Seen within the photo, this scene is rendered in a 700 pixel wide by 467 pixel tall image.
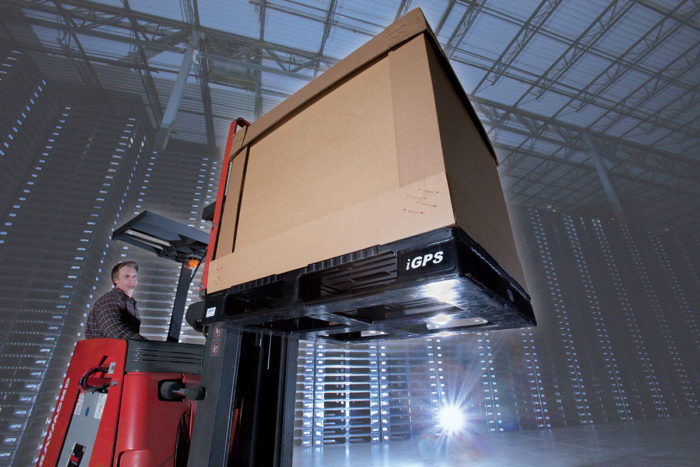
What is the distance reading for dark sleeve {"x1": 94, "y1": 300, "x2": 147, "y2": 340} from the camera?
1897mm

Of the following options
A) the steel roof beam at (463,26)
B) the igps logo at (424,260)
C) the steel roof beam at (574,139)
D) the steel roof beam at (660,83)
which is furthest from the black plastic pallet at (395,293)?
the steel roof beam at (660,83)

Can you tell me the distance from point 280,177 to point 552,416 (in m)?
9.22

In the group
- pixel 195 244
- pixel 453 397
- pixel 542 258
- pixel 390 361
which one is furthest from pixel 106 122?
pixel 542 258

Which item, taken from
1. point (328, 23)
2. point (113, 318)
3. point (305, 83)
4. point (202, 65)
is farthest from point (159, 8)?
point (113, 318)

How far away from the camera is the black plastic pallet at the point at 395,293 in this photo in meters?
0.74

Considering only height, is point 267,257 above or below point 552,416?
above

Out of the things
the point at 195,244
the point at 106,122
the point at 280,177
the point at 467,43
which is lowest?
the point at 280,177

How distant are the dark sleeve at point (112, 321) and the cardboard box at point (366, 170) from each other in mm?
1101

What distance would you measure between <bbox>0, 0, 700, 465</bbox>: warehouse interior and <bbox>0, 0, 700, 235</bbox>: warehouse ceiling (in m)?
0.04

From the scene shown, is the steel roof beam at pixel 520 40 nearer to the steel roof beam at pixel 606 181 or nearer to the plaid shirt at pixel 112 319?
the steel roof beam at pixel 606 181

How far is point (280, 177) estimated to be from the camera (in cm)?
122

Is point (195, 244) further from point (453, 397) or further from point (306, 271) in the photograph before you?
point (453, 397)

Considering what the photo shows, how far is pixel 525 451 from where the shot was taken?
4.50 meters

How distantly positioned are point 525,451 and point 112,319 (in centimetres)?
537
